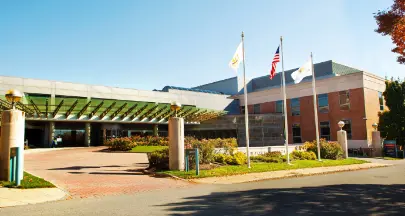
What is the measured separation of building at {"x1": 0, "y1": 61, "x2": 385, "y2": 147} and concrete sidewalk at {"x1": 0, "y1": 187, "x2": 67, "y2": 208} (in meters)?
23.9

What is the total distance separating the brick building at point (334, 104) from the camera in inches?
1453

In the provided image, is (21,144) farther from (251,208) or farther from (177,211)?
(251,208)

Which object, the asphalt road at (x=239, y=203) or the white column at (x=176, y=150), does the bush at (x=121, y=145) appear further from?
the asphalt road at (x=239, y=203)

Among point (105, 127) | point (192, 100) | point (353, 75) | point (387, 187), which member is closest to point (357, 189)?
point (387, 187)

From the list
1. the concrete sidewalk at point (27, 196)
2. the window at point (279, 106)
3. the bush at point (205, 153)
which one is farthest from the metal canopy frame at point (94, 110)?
the concrete sidewalk at point (27, 196)

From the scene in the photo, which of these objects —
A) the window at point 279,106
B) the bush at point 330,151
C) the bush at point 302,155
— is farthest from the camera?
the window at point 279,106

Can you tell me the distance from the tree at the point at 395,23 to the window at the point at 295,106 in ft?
104

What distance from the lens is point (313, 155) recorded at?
931 inches

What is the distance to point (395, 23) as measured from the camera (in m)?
12.3

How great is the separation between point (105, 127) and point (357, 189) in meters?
35.8

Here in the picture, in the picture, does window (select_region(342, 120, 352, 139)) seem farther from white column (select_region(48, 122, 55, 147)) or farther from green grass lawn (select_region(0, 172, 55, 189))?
white column (select_region(48, 122, 55, 147))

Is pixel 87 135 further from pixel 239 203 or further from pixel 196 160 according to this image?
pixel 239 203

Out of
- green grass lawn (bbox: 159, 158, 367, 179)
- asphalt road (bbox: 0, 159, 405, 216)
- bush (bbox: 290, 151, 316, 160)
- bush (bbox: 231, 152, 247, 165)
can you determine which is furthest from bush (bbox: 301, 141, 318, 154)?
asphalt road (bbox: 0, 159, 405, 216)

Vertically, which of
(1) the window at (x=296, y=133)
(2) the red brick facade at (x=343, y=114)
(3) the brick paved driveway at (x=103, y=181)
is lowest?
(3) the brick paved driveway at (x=103, y=181)
